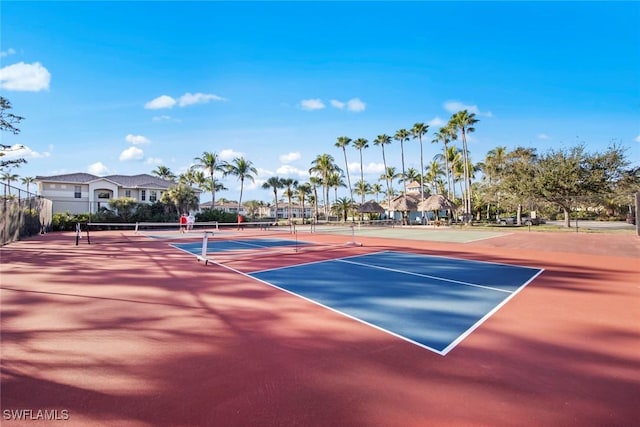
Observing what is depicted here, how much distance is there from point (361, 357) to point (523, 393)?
6.22 ft

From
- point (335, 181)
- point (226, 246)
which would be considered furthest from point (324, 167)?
point (226, 246)

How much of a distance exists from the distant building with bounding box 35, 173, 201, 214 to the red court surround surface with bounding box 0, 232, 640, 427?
41070 mm

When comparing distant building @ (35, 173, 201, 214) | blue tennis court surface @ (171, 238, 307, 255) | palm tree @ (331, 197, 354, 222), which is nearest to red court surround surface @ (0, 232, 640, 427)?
blue tennis court surface @ (171, 238, 307, 255)

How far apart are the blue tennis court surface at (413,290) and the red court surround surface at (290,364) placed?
0.35 metres

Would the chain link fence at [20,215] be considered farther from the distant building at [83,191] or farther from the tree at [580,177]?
the tree at [580,177]

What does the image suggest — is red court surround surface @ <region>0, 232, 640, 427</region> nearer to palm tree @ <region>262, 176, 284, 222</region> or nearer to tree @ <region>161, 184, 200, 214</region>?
tree @ <region>161, 184, 200, 214</region>

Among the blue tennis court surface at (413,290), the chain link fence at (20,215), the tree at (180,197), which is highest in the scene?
the tree at (180,197)

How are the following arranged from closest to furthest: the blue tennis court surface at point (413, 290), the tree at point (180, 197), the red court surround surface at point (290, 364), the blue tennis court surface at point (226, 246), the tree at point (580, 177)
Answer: the red court surround surface at point (290, 364), the blue tennis court surface at point (413, 290), the blue tennis court surface at point (226, 246), the tree at point (580, 177), the tree at point (180, 197)

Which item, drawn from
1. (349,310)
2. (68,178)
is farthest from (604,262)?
(68,178)

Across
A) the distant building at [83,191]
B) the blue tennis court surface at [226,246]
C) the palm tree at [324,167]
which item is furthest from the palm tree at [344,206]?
the blue tennis court surface at [226,246]

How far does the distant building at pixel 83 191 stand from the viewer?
136ft

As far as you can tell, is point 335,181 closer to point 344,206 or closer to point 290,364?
point 344,206

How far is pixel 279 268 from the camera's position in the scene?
11.1 meters

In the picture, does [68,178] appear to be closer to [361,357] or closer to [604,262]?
[361,357]
